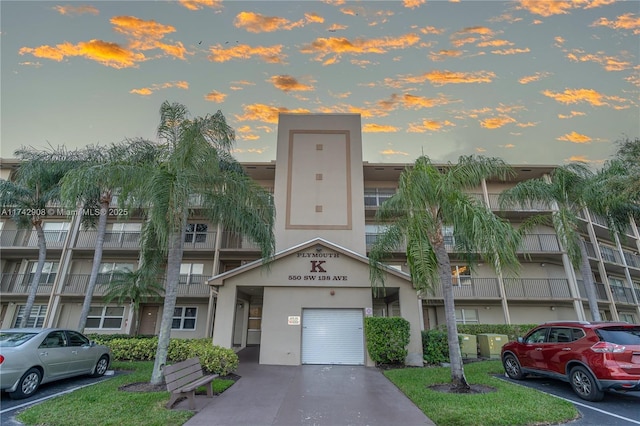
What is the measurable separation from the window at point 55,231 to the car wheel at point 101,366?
14224 mm

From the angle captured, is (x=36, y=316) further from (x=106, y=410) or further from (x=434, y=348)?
(x=434, y=348)

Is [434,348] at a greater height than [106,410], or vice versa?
[434,348]

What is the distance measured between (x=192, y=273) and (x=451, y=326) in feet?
52.7

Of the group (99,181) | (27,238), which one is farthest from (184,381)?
(27,238)

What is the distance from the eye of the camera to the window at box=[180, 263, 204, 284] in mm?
18828

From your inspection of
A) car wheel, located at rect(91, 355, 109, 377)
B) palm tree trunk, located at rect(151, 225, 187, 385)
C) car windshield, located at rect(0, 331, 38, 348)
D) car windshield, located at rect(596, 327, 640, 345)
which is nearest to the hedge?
palm tree trunk, located at rect(151, 225, 187, 385)

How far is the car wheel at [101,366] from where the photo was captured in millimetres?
9602

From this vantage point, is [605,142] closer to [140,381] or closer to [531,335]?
[531,335]

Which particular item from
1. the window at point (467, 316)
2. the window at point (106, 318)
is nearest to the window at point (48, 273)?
the window at point (106, 318)

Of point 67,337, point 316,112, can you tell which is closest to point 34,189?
point 67,337

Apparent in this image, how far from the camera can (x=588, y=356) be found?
23.0ft

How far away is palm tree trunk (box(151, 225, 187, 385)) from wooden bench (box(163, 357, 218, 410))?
1777 millimetres

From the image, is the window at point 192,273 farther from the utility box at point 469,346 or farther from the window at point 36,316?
the utility box at point 469,346

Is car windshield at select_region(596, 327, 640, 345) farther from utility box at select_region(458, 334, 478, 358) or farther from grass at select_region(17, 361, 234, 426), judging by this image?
grass at select_region(17, 361, 234, 426)
